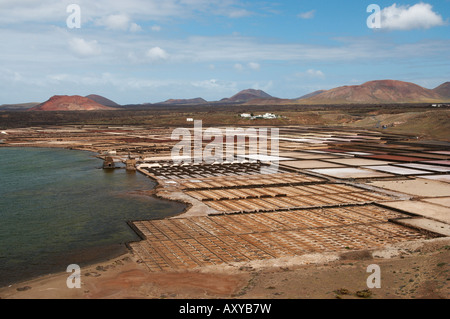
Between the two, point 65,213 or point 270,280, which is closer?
point 270,280

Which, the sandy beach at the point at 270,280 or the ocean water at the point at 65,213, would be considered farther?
the ocean water at the point at 65,213

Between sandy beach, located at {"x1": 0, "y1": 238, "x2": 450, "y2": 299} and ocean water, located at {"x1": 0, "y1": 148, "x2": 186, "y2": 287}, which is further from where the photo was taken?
ocean water, located at {"x1": 0, "y1": 148, "x2": 186, "y2": 287}
